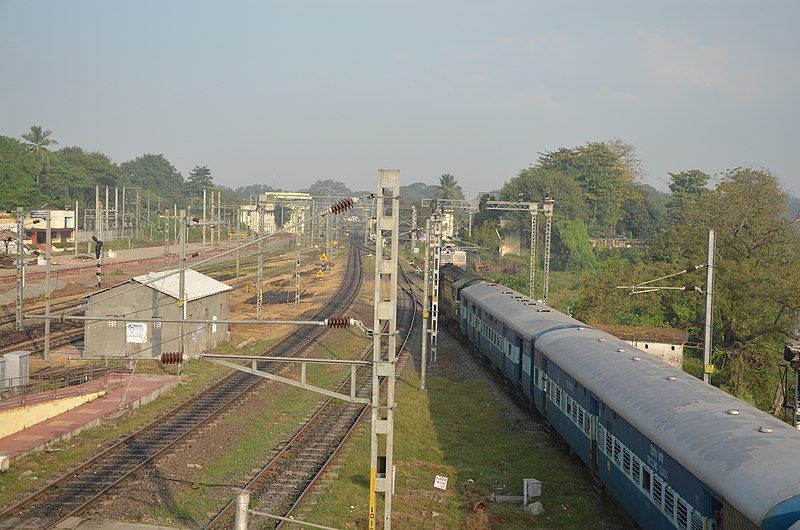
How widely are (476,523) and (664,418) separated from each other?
5.63 meters

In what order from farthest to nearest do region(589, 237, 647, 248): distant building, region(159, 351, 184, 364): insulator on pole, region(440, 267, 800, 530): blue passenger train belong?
region(589, 237, 647, 248): distant building
region(159, 351, 184, 364): insulator on pole
region(440, 267, 800, 530): blue passenger train

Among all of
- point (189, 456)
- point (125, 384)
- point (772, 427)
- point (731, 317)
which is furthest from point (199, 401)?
point (731, 317)

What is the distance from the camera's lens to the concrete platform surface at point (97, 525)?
58.5 feet

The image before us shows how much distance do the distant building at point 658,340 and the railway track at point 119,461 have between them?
57.5 feet

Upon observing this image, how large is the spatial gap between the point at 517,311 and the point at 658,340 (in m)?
9.36

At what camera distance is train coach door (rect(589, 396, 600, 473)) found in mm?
19584

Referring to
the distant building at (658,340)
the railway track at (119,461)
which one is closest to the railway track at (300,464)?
the railway track at (119,461)

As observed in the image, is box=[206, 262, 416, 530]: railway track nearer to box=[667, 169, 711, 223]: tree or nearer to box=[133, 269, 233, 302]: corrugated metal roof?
box=[133, 269, 233, 302]: corrugated metal roof

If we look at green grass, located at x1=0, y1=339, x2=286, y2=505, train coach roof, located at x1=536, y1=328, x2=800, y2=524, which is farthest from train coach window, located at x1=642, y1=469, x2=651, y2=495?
green grass, located at x1=0, y1=339, x2=286, y2=505

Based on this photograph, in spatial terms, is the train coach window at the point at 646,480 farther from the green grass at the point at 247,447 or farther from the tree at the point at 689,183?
the tree at the point at 689,183

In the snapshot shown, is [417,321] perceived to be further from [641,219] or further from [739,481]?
[641,219]

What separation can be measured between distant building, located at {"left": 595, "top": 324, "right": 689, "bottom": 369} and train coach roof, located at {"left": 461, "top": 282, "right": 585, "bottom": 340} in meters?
5.05

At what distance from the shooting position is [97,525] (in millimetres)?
18047

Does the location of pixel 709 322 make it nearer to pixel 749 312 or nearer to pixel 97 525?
pixel 97 525
